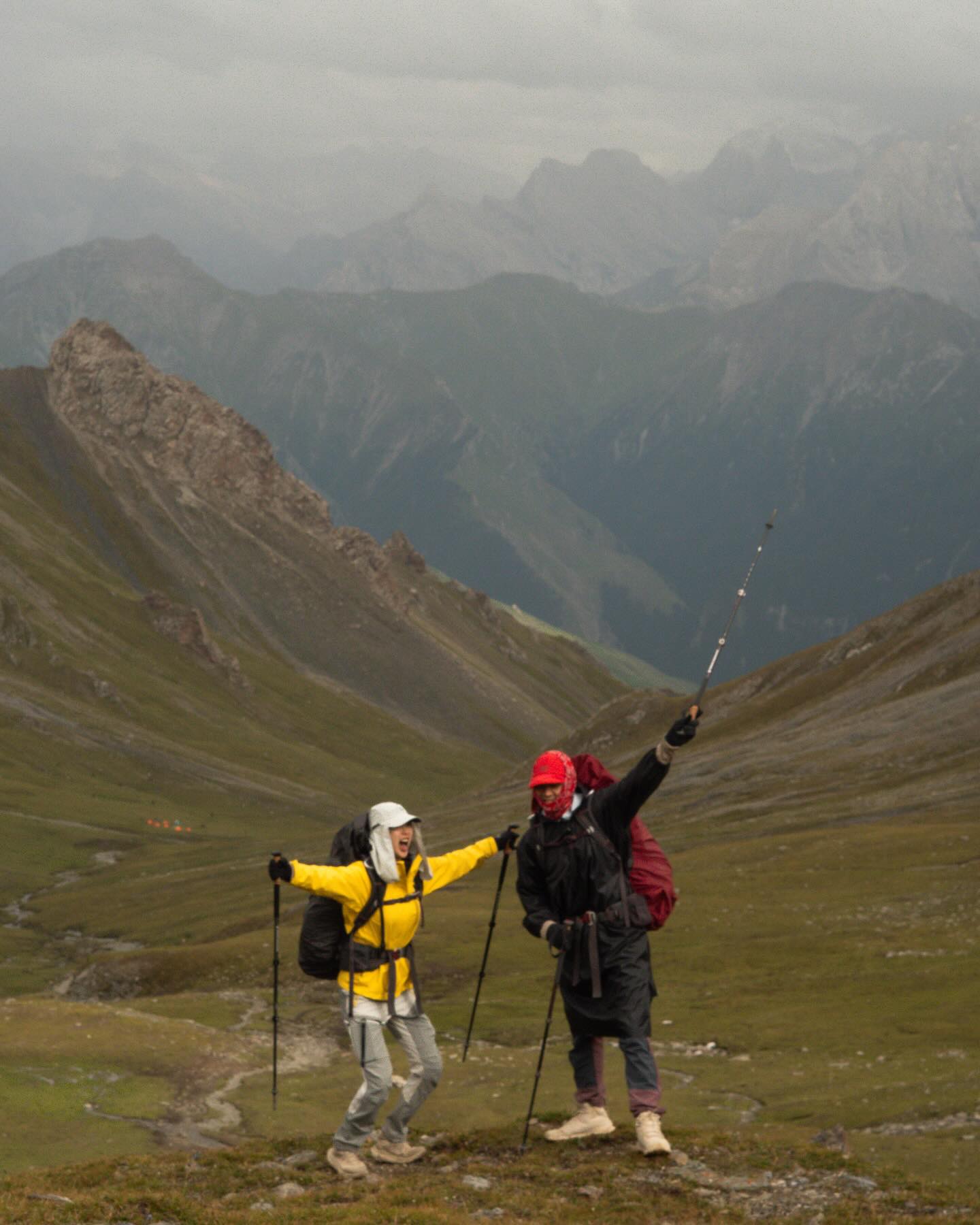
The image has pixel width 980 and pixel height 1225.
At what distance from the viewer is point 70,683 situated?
636ft

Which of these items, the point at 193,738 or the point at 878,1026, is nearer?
the point at 878,1026

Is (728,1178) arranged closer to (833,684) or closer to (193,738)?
(833,684)

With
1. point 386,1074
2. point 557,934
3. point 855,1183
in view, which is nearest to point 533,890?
point 557,934

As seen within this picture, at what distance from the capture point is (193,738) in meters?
197

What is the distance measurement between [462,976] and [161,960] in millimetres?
16846

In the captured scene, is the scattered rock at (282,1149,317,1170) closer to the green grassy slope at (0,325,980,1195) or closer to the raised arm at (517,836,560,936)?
the green grassy slope at (0,325,980,1195)

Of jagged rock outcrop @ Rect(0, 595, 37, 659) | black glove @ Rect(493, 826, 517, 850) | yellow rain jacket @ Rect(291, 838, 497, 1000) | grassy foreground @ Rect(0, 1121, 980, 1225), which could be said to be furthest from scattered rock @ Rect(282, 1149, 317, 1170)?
jagged rock outcrop @ Rect(0, 595, 37, 659)

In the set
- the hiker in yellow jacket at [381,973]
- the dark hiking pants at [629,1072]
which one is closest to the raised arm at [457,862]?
the hiker in yellow jacket at [381,973]

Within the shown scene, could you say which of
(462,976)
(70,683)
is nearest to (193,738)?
(70,683)

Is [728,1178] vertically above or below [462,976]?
below

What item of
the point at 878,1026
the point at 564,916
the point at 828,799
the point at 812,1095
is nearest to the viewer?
the point at 564,916

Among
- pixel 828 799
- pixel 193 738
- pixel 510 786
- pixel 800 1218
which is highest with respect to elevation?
pixel 193 738

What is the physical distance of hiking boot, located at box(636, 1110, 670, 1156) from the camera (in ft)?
67.7

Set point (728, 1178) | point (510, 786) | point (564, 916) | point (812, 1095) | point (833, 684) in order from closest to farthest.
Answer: point (728, 1178)
point (564, 916)
point (812, 1095)
point (833, 684)
point (510, 786)
